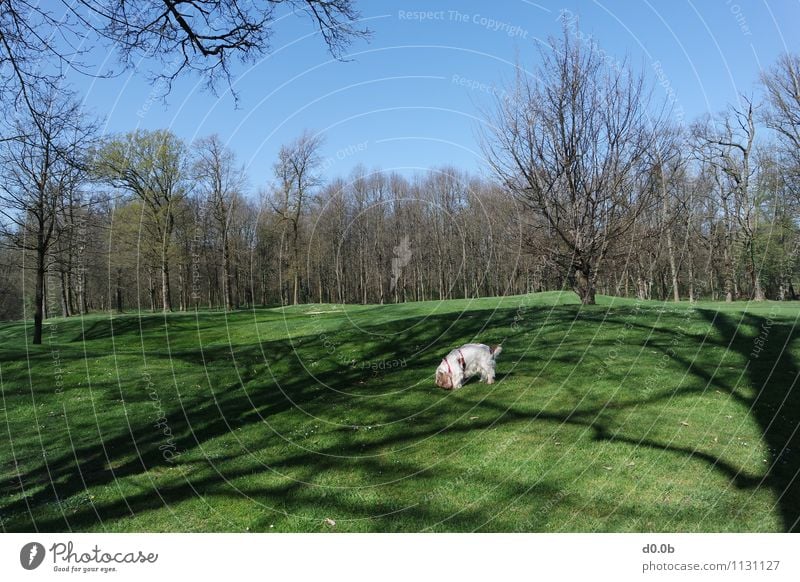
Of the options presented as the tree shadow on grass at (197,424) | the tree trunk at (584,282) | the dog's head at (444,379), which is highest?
the tree trunk at (584,282)

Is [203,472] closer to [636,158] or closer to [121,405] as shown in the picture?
[121,405]

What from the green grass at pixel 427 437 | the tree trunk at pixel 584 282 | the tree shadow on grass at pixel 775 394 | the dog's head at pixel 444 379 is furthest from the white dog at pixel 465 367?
the tree trunk at pixel 584 282

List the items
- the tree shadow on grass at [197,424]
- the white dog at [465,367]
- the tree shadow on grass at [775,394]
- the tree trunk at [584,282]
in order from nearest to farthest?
1. the tree shadow on grass at [775,394]
2. the tree shadow on grass at [197,424]
3. the white dog at [465,367]
4. the tree trunk at [584,282]

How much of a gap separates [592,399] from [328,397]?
468 cm

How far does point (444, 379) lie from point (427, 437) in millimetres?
1953

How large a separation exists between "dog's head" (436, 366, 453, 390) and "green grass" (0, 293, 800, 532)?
207mm

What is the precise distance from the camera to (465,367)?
9.33m

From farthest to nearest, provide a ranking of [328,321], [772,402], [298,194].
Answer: [328,321], [298,194], [772,402]

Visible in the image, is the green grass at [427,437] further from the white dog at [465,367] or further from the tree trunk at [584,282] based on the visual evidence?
the tree trunk at [584,282]

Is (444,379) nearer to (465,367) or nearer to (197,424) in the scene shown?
(465,367)

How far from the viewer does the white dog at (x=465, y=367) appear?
923cm

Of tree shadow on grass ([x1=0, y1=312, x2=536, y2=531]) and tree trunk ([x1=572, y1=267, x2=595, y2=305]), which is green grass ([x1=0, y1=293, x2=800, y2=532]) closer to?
tree shadow on grass ([x1=0, y1=312, x2=536, y2=531])

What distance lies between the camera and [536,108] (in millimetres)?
14148

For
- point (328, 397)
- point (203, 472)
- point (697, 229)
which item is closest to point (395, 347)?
point (328, 397)
